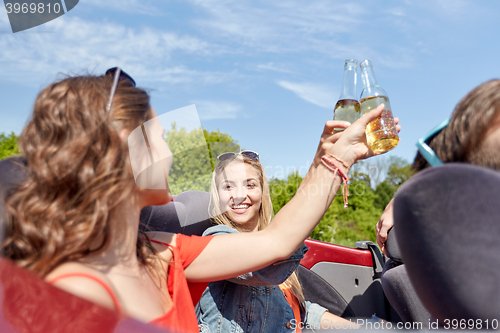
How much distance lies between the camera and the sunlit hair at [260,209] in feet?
6.70

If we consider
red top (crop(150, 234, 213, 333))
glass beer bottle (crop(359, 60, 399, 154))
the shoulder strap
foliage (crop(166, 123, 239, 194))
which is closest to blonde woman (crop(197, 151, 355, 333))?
foliage (crop(166, 123, 239, 194))

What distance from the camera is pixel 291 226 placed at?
1202mm

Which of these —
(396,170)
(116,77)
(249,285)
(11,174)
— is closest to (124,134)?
(116,77)

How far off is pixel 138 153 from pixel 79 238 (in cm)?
26

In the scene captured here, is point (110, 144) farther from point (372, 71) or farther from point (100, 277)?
point (372, 71)

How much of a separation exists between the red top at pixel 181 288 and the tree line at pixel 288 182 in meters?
0.24

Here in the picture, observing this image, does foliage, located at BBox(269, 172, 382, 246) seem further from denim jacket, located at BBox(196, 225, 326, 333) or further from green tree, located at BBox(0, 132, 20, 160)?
green tree, located at BBox(0, 132, 20, 160)

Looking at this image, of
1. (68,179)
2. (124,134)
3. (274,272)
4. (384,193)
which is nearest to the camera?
(68,179)

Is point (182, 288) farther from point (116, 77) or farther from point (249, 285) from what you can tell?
point (116, 77)

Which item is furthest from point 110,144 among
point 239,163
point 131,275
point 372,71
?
point 239,163

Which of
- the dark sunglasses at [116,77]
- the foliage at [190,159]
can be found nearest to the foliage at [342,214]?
the foliage at [190,159]

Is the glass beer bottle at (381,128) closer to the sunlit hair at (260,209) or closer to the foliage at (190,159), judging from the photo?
the foliage at (190,159)

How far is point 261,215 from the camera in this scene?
218 cm

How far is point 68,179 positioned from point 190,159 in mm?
708
